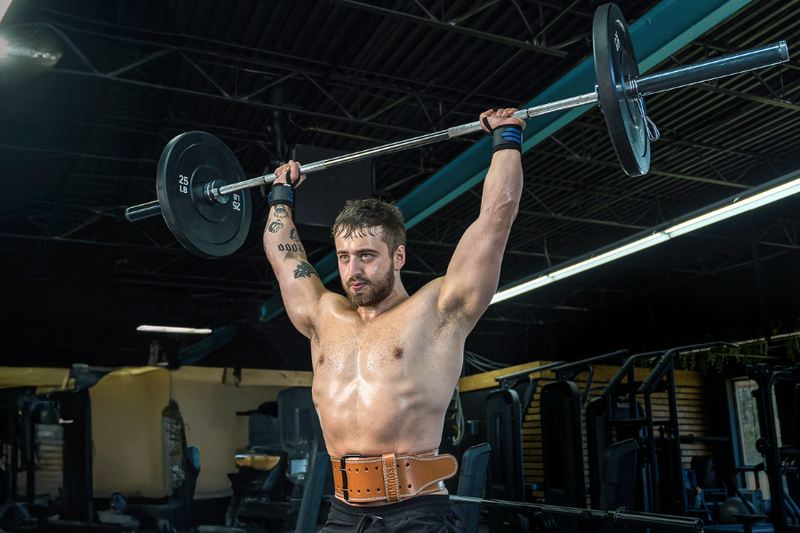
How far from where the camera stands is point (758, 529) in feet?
22.0

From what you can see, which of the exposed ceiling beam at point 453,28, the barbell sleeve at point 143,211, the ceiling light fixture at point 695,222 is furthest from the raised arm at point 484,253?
the ceiling light fixture at point 695,222

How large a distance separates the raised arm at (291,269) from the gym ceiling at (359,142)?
2.45 m

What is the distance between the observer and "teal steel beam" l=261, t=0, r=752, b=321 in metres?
4.03

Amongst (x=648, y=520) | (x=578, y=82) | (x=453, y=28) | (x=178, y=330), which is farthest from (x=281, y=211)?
(x=178, y=330)

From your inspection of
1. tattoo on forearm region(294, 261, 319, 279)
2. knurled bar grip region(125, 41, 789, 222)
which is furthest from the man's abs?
knurled bar grip region(125, 41, 789, 222)

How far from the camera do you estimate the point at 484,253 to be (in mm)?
1822

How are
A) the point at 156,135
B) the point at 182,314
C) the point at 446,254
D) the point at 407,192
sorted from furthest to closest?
the point at 182,314, the point at 446,254, the point at 407,192, the point at 156,135

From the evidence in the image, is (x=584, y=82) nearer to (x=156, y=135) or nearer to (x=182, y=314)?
(x=156, y=135)

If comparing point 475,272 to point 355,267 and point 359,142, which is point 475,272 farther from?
point 359,142

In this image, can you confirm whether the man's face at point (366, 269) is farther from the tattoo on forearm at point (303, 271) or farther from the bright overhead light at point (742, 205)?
the bright overhead light at point (742, 205)

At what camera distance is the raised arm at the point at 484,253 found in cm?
183

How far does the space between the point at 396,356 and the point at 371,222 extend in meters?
0.41

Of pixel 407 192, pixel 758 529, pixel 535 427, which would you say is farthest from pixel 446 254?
pixel 758 529

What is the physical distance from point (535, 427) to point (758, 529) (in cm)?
251
